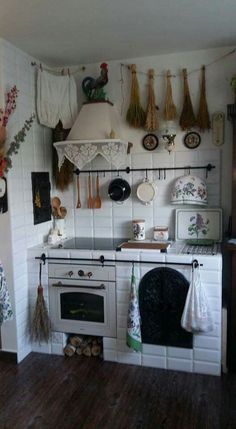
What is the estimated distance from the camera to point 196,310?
6.58ft

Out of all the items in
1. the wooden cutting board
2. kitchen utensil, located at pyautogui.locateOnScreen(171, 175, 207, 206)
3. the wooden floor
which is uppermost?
kitchen utensil, located at pyautogui.locateOnScreen(171, 175, 207, 206)

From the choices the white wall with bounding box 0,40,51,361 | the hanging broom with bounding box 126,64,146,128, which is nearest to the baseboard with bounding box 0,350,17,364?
the white wall with bounding box 0,40,51,361

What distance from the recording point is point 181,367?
217cm

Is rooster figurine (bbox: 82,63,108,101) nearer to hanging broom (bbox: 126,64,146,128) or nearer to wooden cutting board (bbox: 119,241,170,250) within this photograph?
hanging broom (bbox: 126,64,146,128)

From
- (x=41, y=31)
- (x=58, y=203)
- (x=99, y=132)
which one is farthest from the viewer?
(x=58, y=203)

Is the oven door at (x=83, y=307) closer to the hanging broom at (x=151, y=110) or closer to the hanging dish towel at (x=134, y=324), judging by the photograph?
the hanging dish towel at (x=134, y=324)

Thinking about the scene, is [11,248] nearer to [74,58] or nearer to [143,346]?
[143,346]

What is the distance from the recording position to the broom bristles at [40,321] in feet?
7.65

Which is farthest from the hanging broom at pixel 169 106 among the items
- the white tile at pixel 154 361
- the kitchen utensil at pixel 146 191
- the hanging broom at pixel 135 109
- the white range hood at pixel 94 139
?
the white tile at pixel 154 361

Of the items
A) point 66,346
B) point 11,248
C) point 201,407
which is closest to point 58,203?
point 11,248

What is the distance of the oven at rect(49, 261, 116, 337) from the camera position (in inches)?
89.4

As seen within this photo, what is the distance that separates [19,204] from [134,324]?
1039 mm

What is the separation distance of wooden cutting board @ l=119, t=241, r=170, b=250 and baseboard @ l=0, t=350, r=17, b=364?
3.25 feet

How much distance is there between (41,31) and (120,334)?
1.86 m
